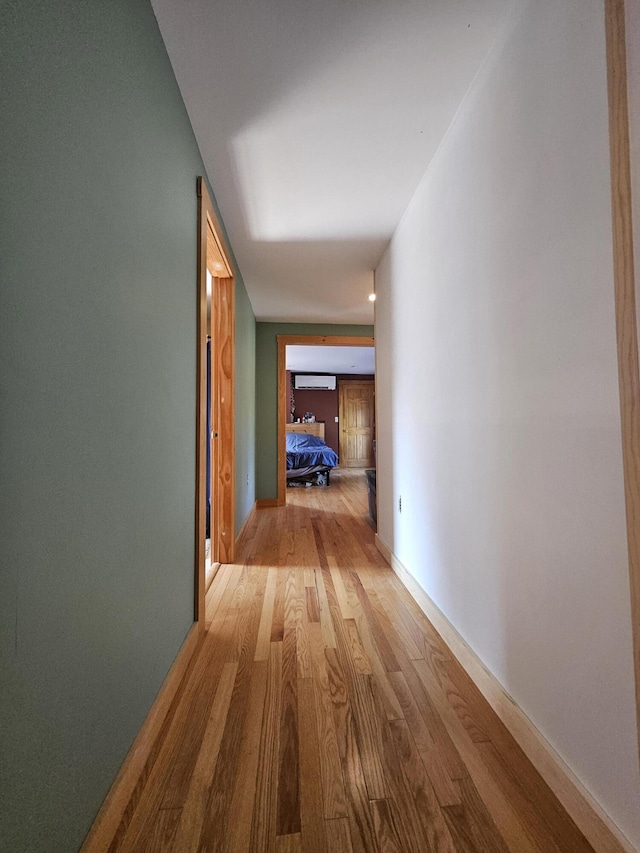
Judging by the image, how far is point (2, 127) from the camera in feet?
1.86

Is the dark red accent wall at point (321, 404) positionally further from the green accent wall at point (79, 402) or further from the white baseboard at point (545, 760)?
the green accent wall at point (79, 402)

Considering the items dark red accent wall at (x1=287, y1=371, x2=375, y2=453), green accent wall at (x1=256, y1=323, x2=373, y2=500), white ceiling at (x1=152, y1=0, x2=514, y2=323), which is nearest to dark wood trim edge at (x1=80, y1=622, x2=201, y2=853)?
white ceiling at (x1=152, y1=0, x2=514, y2=323)

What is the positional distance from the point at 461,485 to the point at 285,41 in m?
1.69

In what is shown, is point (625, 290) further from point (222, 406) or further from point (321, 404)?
point (321, 404)

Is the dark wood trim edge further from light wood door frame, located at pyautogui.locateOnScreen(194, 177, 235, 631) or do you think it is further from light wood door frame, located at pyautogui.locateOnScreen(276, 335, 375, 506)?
light wood door frame, located at pyautogui.locateOnScreen(276, 335, 375, 506)

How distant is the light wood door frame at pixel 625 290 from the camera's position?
74cm

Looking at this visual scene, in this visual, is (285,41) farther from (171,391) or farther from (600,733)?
(600,733)

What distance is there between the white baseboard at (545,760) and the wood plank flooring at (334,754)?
0.10 ft

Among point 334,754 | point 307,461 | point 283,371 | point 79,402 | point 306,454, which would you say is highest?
point 283,371

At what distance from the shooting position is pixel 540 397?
3.43 ft

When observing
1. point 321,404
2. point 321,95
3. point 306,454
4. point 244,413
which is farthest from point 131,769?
point 321,404

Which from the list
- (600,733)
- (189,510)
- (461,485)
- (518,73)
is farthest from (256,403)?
(600,733)

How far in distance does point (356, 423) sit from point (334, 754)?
8.55 metres

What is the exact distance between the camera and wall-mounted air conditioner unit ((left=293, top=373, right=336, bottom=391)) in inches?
372
